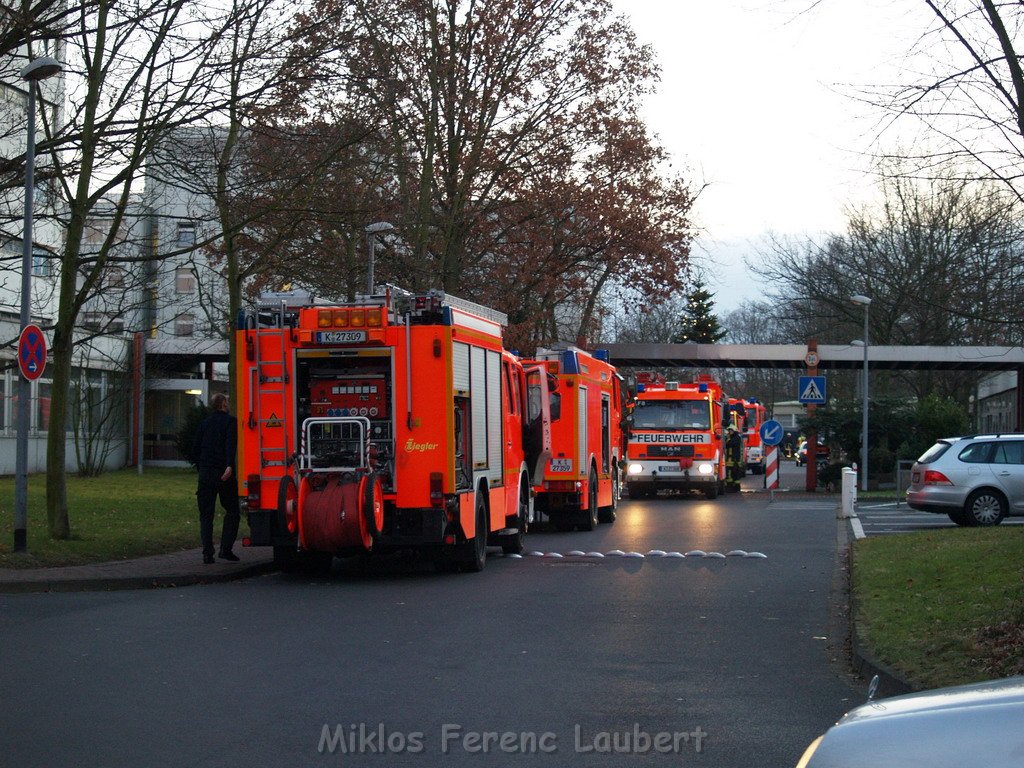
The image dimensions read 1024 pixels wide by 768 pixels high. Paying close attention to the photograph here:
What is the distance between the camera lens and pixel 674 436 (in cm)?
3459

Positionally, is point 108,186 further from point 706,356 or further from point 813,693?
point 706,356

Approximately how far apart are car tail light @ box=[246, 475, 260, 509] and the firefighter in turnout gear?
88.6 feet

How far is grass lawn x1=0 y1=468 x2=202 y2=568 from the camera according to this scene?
1552 cm

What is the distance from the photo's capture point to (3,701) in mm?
7785

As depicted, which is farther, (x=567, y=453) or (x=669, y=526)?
(x=669, y=526)

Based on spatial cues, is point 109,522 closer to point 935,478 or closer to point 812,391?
point 935,478

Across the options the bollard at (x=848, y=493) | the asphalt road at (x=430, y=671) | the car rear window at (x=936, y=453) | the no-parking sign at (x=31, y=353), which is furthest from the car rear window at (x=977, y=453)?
the no-parking sign at (x=31, y=353)

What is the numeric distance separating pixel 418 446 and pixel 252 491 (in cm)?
195

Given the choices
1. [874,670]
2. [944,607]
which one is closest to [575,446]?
[944,607]

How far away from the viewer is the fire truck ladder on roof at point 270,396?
47.2ft

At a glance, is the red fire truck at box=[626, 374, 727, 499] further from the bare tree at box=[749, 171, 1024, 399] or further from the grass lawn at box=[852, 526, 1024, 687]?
the grass lawn at box=[852, 526, 1024, 687]

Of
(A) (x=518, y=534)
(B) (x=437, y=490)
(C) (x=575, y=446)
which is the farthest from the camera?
(C) (x=575, y=446)

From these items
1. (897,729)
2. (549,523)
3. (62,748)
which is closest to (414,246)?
(549,523)

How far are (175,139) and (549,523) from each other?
36.8ft
